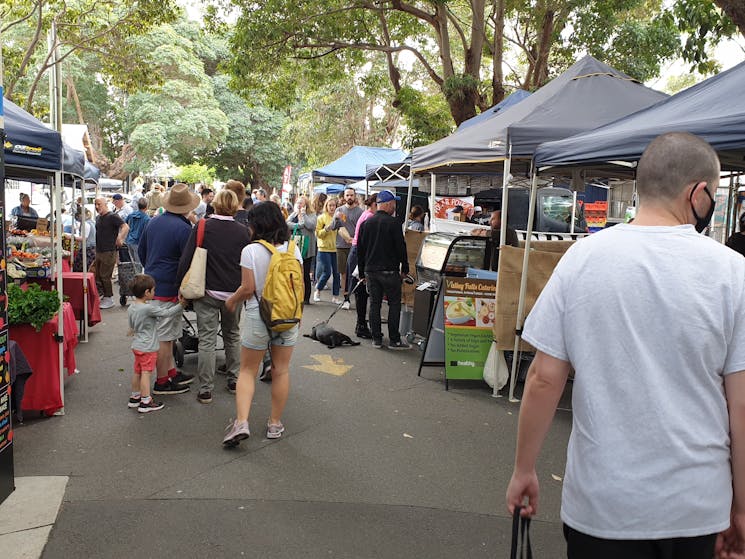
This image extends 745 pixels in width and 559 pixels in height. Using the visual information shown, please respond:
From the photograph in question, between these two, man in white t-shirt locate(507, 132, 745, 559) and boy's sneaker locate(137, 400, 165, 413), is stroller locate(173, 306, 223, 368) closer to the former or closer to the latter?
boy's sneaker locate(137, 400, 165, 413)

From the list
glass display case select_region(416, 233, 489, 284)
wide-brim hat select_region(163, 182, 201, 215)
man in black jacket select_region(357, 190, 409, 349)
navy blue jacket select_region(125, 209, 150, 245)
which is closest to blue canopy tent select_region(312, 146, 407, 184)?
navy blue jacket select_region(125, 209, 150, 245)

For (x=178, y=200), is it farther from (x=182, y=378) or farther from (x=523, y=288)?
(x=523, y=288)

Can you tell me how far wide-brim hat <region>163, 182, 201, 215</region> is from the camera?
21.8 feet

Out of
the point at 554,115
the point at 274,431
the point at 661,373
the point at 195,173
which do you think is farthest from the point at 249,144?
the point at 661,373

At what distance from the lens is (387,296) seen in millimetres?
9312

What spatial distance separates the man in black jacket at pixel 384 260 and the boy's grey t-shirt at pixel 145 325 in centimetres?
334

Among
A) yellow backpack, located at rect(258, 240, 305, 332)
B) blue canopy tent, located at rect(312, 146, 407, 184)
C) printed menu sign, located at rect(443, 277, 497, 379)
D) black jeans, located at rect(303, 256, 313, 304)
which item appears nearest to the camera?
yellow backpack, located at rect(258, 240, 305, 332)

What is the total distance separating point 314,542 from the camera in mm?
3883

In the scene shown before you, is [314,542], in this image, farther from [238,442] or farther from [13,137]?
[13,137]

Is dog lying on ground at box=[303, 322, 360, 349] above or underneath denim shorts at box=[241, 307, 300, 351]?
underneath

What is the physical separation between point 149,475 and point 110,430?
3.76 feet

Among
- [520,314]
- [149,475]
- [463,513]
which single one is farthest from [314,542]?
[520,314]

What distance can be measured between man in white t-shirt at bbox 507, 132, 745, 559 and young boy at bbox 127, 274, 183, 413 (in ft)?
16.3

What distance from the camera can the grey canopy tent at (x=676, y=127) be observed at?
4.23m
